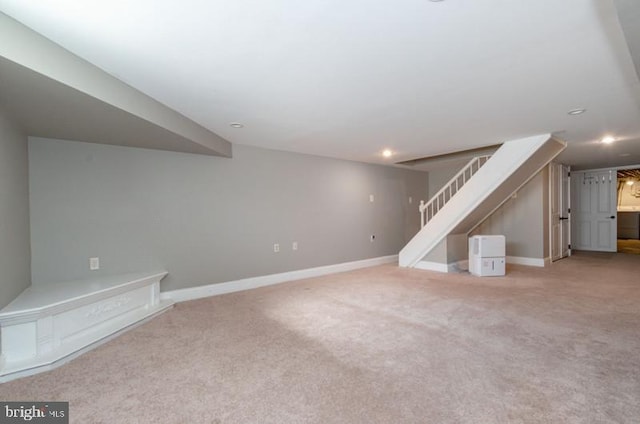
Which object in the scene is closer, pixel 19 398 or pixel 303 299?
pixel 19 398

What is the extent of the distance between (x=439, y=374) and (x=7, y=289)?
11.0 ft

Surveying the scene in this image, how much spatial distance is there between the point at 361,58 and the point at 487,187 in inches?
134

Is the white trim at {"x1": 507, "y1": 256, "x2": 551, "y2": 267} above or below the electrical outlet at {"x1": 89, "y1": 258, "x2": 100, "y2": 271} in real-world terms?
below

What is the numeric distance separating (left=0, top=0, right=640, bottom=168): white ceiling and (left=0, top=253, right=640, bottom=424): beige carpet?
2137 millimetres

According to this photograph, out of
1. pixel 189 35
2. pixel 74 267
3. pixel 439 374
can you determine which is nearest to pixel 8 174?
pixel 74 267

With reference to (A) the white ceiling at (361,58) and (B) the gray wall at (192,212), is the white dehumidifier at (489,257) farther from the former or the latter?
(A) the white ceiling at (361,58)

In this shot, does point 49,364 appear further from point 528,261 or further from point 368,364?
point 528,261

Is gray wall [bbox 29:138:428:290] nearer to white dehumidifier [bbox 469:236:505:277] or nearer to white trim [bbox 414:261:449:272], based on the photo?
white trim [bbox 414:261:449:272]

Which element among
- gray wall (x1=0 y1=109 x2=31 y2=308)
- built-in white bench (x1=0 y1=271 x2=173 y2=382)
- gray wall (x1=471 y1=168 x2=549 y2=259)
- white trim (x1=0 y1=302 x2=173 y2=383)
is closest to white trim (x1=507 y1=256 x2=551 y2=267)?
gray wall (x1=471 y1=168 x2=549 y2=259)

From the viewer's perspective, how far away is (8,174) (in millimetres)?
2389

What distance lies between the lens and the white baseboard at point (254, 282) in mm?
3779

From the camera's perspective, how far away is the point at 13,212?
2.49 metres

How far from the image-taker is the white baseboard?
3.78m

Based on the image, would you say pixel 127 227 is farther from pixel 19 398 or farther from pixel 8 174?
pixel 19 398
